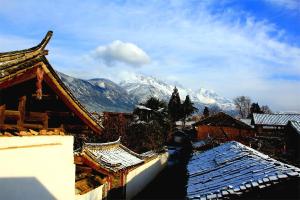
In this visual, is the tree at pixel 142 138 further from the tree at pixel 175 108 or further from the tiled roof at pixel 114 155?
the tree at pixel 175 108

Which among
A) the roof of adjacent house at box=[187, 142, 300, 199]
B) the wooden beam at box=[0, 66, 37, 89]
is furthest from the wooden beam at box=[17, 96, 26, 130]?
the roof of adjacent house at box=[187, 142, 300, 199]

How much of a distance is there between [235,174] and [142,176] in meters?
20.7

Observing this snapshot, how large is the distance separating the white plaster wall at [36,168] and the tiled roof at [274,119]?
5055 centimetres

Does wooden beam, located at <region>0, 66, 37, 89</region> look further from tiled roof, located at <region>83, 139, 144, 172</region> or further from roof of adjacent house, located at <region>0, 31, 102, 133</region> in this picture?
tiled roof, located at <region>83, 139, 144, 172</region>

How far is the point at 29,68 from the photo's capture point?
867 centimetres

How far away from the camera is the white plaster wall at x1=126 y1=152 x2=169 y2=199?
1093 inches

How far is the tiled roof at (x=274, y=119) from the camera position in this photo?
5720 cm

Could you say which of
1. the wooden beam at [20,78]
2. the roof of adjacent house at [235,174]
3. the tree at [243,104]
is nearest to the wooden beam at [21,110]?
the wooden beam at [20,78]

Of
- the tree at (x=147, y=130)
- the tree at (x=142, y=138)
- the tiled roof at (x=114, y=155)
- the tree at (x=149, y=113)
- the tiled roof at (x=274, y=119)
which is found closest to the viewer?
the tiled roof at (x=114, y=155)

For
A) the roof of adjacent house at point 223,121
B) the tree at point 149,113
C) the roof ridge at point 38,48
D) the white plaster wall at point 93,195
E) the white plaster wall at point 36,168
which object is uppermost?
the roof ridge at point 38,48

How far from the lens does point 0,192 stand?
860cm

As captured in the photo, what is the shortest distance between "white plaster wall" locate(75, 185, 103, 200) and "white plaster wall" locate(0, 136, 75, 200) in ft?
14.0

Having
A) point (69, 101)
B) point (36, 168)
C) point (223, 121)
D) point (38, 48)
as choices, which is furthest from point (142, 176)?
point (223, 121)

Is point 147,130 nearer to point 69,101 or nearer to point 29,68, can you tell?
point 69,101
